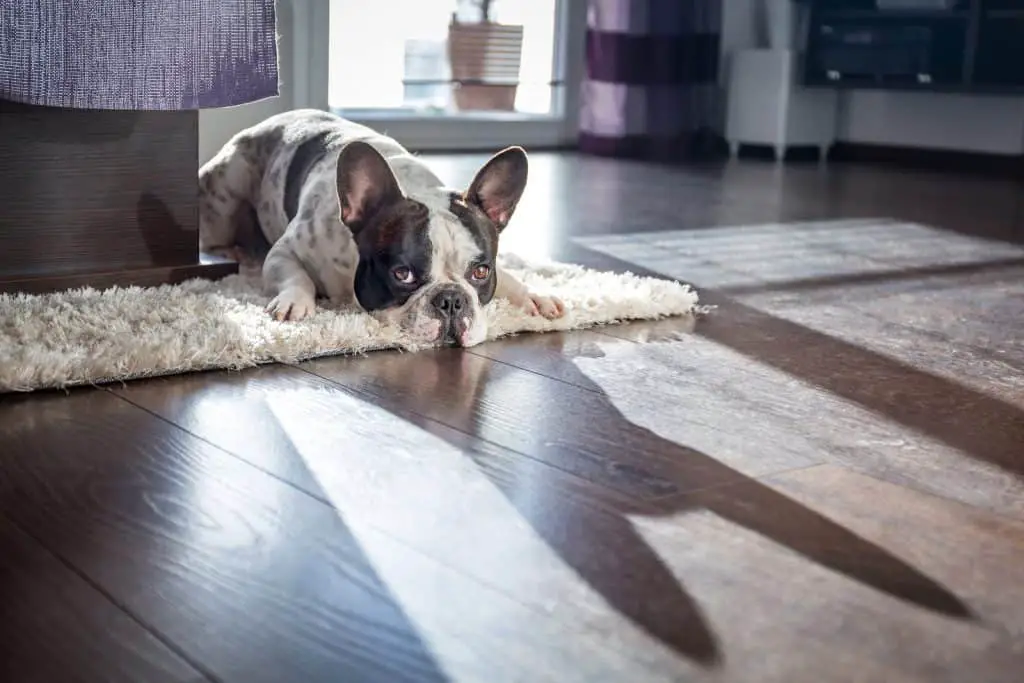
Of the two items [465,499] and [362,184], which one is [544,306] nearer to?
[362,184]

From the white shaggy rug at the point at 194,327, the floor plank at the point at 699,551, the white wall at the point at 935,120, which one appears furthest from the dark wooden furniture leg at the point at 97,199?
the white wall at the point at 935,120

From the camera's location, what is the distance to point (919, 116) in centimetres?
569

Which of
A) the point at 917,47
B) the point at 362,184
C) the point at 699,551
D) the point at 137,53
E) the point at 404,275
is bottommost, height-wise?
the point at 699,551

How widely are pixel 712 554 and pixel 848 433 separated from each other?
0.44m

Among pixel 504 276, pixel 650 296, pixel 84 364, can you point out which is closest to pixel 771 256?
pixel 650 296

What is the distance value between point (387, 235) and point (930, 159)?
4.29m

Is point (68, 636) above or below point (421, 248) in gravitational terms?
below

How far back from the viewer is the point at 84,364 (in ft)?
4.94

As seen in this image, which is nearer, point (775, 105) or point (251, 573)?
point (251, 573)

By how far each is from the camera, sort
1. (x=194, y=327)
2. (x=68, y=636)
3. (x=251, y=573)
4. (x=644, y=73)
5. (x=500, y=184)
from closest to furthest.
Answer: (x=68, y=636)
(x=251, y=573)
(x=194, y=327)
(x=500, y=184)
(x=644, y=73)

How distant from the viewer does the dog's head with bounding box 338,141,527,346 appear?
1.79m

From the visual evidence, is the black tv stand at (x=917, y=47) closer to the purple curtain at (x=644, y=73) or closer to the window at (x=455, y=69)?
the purple curtain at (x=644, y=73)

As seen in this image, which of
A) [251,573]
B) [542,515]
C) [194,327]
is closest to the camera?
[251,573]

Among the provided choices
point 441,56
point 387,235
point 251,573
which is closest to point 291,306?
point 387,235
